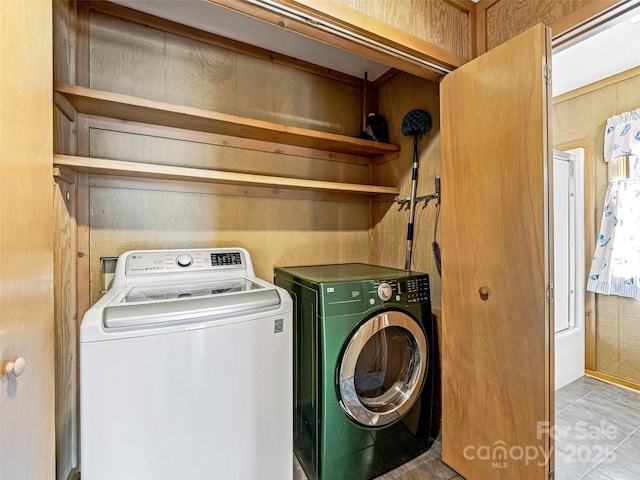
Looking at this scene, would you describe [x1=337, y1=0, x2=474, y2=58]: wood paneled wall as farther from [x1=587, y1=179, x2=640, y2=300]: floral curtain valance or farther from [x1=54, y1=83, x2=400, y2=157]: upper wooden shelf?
[x1=587, y1=179, x2=640, y2=300]: floral curtain valance

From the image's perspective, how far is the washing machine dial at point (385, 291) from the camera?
145 cm

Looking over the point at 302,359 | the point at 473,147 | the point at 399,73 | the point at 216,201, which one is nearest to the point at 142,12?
the point at 216,201

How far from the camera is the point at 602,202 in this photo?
93.7 inches

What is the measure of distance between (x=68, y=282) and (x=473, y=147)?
6.58 ft

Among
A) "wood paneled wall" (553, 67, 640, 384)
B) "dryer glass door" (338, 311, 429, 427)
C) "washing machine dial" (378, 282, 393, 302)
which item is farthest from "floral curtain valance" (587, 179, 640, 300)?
"washing machine dial" (378, 282, 393, 302)

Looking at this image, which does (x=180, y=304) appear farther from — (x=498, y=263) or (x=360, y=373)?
(x=498, y=263)

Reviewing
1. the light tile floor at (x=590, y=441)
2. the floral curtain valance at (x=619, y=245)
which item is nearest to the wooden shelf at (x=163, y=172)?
the light tile floor at (x=590, y=441)

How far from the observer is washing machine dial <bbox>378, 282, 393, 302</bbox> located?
1448mm

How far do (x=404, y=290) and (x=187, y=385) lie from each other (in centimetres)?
107

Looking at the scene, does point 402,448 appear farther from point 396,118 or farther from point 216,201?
point 396,118

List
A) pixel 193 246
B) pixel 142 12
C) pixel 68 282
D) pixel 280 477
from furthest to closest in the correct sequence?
pixel 193 246 → pixel 142 12 → pixel 68 282 → pixel 280 477

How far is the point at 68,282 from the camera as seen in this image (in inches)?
54.9

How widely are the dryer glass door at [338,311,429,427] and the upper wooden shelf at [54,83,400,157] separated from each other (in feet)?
3.90

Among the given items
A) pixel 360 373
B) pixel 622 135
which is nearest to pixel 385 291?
pixel 360 373
